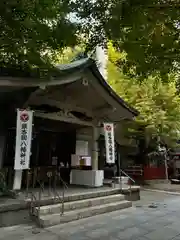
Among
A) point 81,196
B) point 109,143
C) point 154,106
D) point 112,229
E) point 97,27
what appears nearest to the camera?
point 97,27

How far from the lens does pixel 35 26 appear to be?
4707mm

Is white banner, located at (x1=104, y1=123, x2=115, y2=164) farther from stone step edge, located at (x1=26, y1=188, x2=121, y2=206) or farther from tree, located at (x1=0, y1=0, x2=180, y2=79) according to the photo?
tree, located at (x1=0, y1=0, x2=180, y2=79)

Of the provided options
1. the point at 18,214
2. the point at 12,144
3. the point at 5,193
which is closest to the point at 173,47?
the point at 18,214

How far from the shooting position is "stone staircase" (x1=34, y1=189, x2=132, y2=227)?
21.4 feet

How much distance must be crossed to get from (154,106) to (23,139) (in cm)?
1021

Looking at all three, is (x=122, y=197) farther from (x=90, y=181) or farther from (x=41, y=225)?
(x=41, y=225)

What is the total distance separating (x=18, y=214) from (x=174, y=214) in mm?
5058

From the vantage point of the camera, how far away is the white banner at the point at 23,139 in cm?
730

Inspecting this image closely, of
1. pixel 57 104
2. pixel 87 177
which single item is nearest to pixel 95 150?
pixel 87 177

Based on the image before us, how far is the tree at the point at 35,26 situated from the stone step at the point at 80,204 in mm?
4231

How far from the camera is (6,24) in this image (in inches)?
184

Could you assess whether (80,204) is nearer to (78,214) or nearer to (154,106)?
(78,214)

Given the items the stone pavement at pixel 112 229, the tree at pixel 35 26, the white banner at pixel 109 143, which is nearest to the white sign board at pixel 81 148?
the white banner at pixel 109 143

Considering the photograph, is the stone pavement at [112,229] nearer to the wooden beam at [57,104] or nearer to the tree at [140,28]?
the tree at [140,28]
